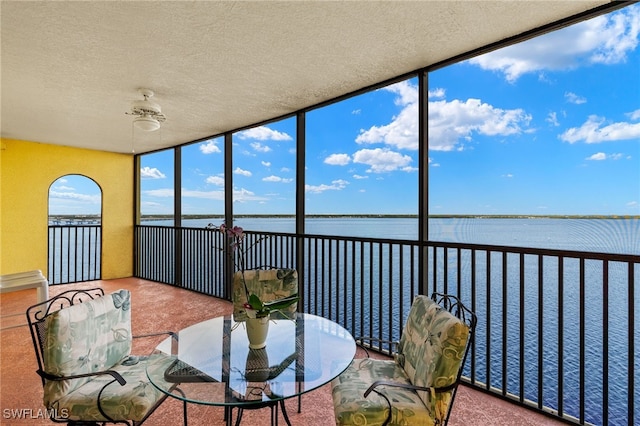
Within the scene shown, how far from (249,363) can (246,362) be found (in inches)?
0.7

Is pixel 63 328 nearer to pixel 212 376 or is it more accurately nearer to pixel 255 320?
pixel 212 376

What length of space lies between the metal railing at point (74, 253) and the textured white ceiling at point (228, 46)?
8.94 ft

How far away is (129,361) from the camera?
1.78 meters

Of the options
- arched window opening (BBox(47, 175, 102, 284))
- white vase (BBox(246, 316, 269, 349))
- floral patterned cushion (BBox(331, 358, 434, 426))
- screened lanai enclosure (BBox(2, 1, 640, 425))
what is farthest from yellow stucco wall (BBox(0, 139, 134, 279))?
floral patterned cushion (BBox(331, 358, 434, 426))

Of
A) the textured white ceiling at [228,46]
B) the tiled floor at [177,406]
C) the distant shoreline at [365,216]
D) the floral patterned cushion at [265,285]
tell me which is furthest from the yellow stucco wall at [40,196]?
the floral patterned cushion at [265,285]

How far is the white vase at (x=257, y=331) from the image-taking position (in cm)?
153

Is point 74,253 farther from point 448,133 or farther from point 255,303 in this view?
point 448,133

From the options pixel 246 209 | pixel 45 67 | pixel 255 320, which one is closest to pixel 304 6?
pixel 255 320

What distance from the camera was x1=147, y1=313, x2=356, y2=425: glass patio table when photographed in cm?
125

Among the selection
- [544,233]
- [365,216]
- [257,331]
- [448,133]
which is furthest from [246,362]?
[448,133]

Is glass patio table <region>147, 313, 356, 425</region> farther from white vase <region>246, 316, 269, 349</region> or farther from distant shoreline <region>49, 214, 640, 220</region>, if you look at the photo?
distant shoreline <region>49, 214, 640, 220</region>

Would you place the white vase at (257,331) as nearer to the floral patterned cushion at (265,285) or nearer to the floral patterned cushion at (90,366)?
the floral patterned cushion at (90,366)

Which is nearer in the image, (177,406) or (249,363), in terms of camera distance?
(249,363)

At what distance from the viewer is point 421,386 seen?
141cm
